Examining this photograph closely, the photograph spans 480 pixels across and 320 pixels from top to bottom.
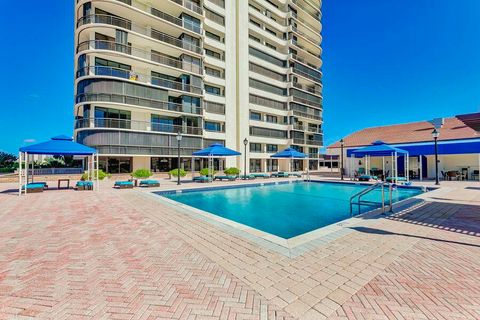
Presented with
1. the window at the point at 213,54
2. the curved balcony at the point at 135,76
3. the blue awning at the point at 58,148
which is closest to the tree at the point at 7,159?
the curved balcony at the point at 135,76

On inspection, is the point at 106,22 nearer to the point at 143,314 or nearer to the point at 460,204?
the point at 143,314

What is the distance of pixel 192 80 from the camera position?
29.6 meters

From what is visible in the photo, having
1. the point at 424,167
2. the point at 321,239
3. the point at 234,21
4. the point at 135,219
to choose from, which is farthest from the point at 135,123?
the point at 424,167

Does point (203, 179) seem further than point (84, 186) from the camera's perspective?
Yes

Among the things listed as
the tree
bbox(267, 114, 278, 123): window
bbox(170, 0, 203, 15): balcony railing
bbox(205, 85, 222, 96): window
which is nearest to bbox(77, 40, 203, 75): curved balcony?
bbox(205, 85, 222, 96): window

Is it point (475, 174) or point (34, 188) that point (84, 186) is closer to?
point (34, 188)

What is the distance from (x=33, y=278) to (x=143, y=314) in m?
2.39

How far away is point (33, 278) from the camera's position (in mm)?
3748

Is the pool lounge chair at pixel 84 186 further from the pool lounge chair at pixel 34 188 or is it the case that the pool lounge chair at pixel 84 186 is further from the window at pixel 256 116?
the window at pixel 256 116

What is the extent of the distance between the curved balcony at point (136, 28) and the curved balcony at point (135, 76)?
4775 mm

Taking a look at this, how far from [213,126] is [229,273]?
30.6m

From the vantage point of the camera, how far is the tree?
38438mm

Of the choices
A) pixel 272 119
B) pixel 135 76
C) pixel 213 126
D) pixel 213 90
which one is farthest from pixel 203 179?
pixel 272 119

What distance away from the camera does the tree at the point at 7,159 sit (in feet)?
126
